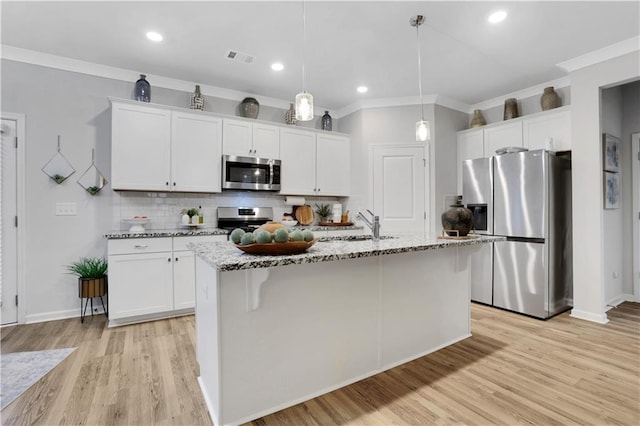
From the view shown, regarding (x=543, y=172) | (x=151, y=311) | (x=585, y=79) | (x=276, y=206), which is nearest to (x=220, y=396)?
(x=151, y=311)

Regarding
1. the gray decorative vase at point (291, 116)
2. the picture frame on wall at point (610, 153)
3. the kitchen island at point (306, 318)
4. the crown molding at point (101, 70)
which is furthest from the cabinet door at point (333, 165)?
the picture frame on wall at point (610, 153)

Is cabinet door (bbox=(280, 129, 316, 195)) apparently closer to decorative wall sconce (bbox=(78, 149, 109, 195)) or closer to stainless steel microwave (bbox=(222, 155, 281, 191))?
stainless steel microwave (bbox=(222, 155, 281, 191))

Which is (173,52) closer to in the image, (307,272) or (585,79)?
(307,272)

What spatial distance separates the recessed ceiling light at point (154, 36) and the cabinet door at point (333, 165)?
7.21 ft

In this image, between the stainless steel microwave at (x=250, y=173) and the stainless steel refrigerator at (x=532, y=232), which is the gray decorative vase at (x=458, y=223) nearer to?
the stainless steel refrigerator at (x=532, y=232)

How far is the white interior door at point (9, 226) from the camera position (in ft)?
10.0

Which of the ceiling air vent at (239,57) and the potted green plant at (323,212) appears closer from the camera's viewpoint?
the ceiling air vent at (239,57)

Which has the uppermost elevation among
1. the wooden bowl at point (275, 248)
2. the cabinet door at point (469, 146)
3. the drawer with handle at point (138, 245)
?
the cabinet door at point (469, 146)

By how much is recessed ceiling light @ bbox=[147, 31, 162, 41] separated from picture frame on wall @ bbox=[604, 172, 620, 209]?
4662 mm

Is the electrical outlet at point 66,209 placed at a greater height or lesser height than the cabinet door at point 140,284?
greater

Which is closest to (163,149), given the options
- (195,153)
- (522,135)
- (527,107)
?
(195,153)

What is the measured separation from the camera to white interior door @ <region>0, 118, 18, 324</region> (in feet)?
10.0

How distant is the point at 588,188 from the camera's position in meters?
3.18

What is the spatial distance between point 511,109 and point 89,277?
518 centimetres
